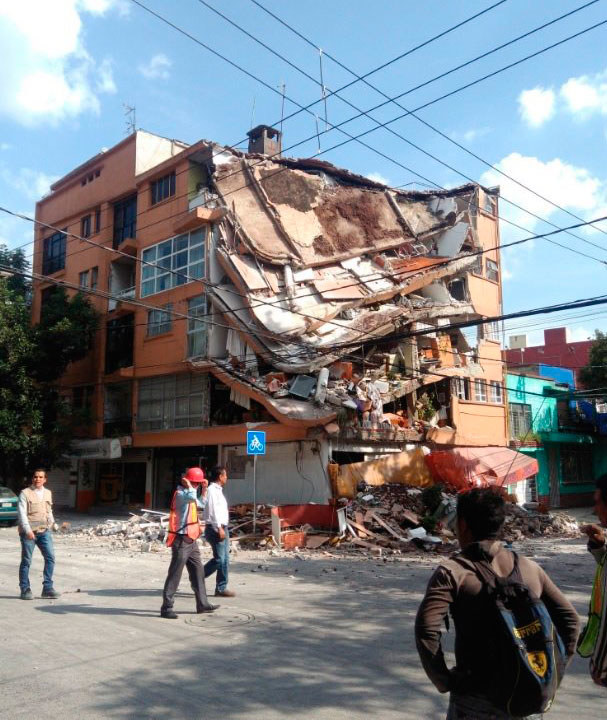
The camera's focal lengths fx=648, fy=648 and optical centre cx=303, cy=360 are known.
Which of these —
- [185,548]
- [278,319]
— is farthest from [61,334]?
[185,548]

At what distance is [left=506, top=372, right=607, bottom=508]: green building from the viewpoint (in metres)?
32.2

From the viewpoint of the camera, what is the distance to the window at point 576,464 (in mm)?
34531

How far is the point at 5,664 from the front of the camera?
5863 mm

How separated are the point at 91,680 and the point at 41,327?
23.5 m

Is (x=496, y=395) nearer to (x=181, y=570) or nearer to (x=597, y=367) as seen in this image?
(x=597, y=367)

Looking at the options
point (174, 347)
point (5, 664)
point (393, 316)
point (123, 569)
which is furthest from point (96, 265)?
point (5, 664)

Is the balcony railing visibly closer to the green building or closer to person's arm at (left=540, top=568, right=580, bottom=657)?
the green building

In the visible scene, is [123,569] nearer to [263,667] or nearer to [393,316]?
[263,667]

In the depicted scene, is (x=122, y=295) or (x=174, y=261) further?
(x=122, y=295)

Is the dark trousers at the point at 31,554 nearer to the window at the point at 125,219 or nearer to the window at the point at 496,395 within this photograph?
the window at the point at 125,219

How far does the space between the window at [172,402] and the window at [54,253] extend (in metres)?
10.2

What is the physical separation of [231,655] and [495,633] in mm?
4296

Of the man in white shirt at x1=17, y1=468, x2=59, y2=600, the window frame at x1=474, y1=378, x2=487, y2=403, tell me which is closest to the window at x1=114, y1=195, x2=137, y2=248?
the window frame at x1=474, y1=378, x2=487, y2=403

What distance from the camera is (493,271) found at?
31.8 m
